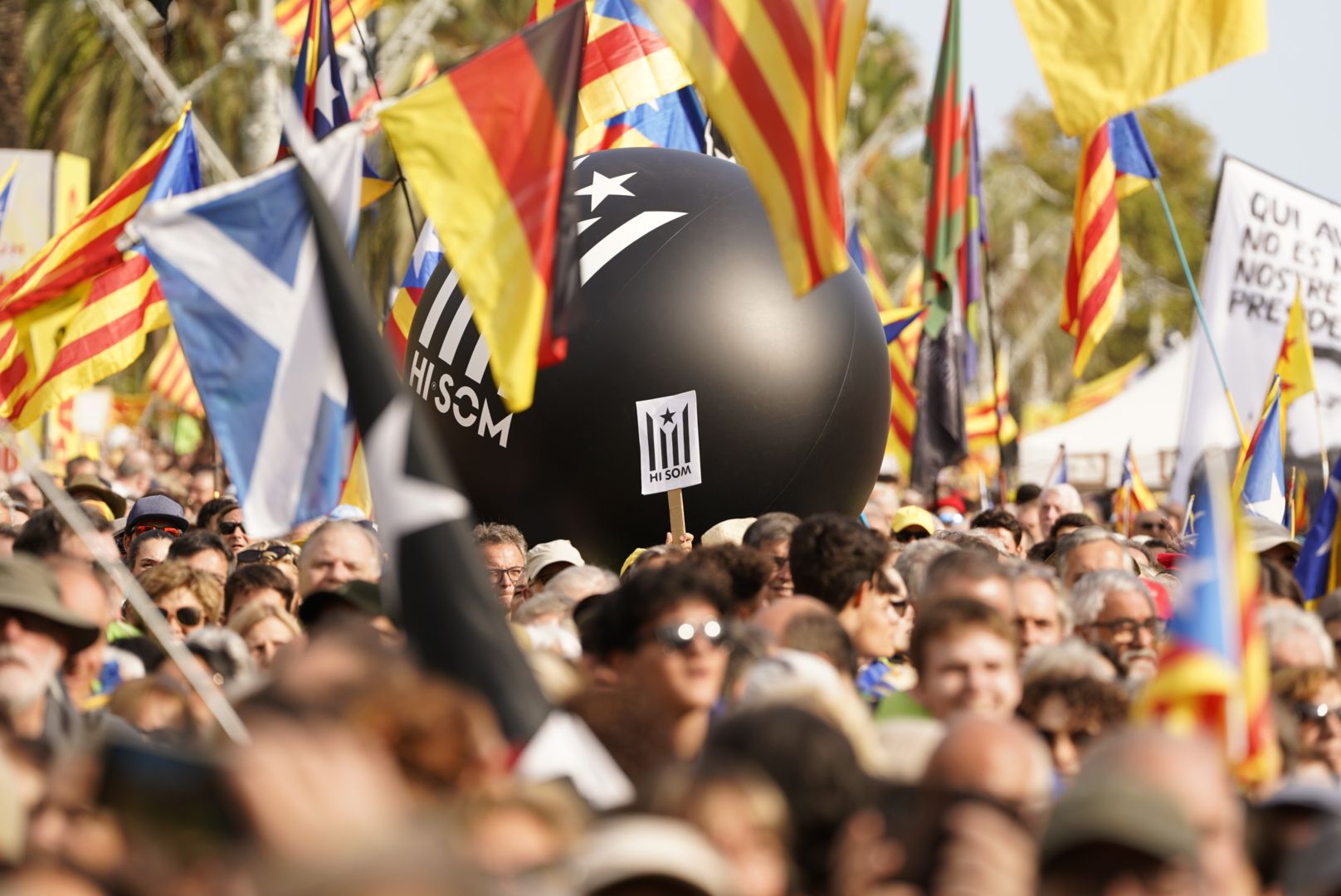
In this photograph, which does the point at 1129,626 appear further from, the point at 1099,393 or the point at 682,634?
the point at 1099,393

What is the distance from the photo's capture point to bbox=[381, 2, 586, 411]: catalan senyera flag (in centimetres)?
608

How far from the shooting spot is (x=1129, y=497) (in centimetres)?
1443

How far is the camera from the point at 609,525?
909 cm

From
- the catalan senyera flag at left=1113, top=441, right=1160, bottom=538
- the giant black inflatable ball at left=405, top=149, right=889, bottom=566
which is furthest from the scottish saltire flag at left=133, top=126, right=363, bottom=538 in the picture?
the catalan senyera flag at left=1113, top=441, right=1160, bottom=538

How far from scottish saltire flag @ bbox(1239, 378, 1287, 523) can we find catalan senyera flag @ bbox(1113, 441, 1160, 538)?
12.0 feet

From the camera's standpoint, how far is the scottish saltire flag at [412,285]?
38.3ft

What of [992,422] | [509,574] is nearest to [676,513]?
[509,574]

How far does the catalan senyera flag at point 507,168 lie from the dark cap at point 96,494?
20.1 ft

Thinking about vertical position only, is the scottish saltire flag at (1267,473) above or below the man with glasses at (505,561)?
below

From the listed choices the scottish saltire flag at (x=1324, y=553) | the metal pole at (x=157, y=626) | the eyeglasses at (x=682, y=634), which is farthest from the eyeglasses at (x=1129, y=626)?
the metal pole at (x=157, y=626)

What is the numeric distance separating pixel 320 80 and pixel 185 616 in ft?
15.8

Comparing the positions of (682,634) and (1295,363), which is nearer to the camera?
(682,634)

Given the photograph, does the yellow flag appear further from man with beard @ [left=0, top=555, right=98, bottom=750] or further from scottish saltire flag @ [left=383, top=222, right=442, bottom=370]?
scottish saltire flag @ [left=383, top=222, right=442, bottom=370]

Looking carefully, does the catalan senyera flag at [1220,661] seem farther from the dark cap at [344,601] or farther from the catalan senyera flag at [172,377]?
the catalan senyera flag at [172,377]
